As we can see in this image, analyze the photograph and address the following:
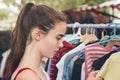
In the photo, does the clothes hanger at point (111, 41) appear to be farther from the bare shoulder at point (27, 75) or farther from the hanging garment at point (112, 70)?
the bare shoulder at point (27, 75)

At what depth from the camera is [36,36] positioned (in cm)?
132

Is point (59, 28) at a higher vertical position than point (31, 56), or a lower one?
higher

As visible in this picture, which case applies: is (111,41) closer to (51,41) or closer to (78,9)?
(51,41)

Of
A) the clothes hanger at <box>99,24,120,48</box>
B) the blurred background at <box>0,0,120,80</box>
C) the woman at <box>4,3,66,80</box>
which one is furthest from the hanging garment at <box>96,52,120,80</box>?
the blurred background at <box>0,0,120,80</box>

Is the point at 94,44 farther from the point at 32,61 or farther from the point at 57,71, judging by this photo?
the point at 32,61

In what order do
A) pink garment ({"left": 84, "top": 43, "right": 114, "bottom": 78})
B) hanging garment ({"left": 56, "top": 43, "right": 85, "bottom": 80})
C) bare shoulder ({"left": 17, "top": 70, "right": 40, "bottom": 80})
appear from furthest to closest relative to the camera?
hanging garment ({"left": 56, "top": 43, "right": 85, "bottom": 80}) → pink garment ({"left": 84, "top": 43, "right": 114, "bottom": 78}) → bare shoulder ({"left": 17, "top": 70, "right": 40, "bottom": 80})

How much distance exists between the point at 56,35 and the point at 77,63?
697 mm

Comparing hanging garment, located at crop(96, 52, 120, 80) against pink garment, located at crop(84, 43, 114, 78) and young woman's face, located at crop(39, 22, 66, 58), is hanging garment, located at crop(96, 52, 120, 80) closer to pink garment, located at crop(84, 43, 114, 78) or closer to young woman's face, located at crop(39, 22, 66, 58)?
young woman's face, located at crop(39, 22, 66, 58)

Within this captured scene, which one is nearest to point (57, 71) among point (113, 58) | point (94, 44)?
point (94, 44)

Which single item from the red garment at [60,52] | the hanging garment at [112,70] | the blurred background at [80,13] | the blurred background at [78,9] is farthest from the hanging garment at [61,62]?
the blurred background at [78,9]

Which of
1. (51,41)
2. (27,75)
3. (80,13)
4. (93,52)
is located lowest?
(80,13)

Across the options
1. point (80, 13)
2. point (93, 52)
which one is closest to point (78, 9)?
point (80, 13)

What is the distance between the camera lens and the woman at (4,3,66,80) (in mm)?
1323

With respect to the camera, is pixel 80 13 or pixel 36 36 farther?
pixel 80 13
